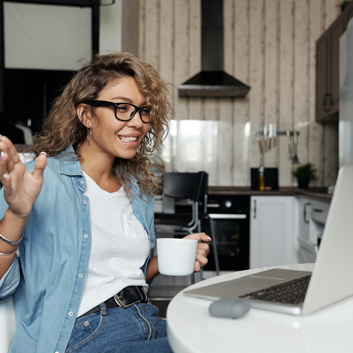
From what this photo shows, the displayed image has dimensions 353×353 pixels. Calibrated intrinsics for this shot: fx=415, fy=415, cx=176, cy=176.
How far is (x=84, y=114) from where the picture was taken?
118 centimetres

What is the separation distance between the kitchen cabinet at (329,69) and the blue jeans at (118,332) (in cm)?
316

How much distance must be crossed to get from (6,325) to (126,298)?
0.27m

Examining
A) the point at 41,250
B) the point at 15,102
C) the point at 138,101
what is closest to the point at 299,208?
the point at 15,102

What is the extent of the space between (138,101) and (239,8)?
143 inches

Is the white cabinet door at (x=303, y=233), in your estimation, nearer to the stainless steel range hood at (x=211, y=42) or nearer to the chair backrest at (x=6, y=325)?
the stainless steel range hood at (x=211, y=42)

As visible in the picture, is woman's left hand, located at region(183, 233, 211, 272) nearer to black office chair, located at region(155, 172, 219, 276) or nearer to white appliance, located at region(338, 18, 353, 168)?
black office chair, located at region(155, 172, 219, 276)

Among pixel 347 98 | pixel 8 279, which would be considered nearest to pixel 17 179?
pixel 8 279

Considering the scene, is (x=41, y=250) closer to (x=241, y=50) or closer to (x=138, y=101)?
(x=138, y=101)

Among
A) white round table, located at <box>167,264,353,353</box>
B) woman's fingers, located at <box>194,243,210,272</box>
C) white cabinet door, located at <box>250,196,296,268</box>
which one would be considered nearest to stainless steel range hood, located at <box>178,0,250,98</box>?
white cabinet door, located at <box>250,196,296,268</box>

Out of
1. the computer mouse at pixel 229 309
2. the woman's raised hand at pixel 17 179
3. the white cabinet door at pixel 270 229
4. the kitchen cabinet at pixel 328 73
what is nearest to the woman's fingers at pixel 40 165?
the woman's raised hand at pixel 17 179

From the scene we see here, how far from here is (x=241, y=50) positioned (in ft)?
14.3

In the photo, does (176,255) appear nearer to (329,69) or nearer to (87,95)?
(87,95)

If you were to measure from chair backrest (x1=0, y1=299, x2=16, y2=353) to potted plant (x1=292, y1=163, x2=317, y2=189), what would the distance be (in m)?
3.55

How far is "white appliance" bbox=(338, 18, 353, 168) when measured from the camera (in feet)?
9.24
